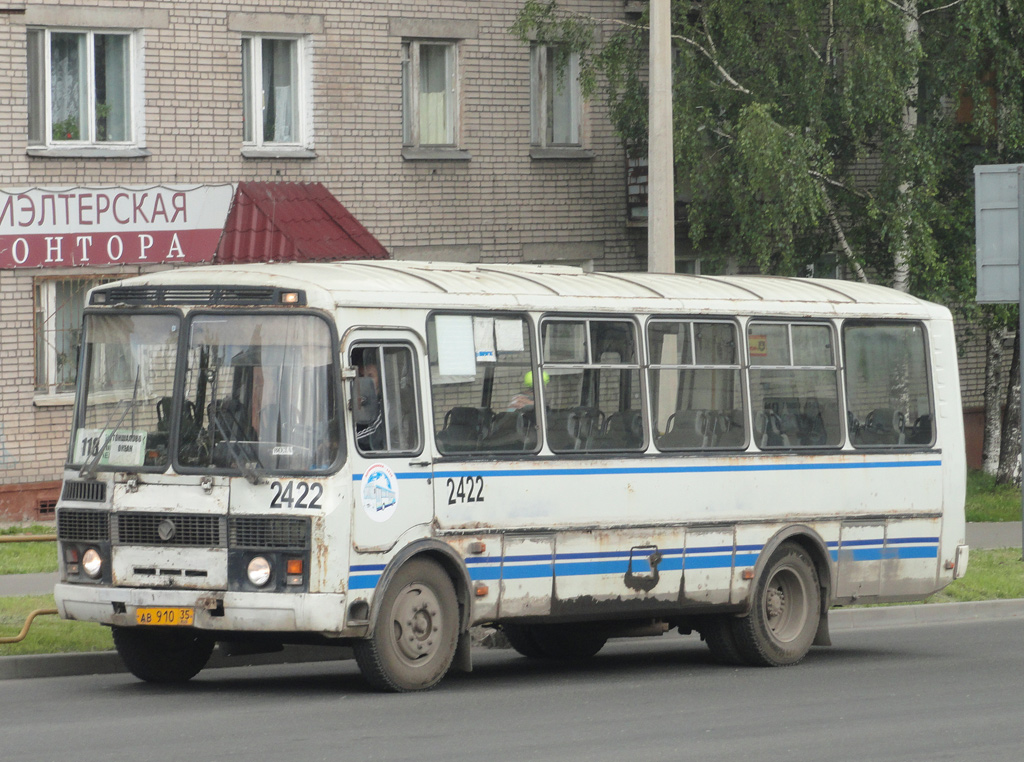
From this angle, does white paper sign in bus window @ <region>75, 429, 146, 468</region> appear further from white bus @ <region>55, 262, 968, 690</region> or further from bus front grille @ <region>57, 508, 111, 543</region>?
bus front grille @ <region>57, 508, 111, 543</region>

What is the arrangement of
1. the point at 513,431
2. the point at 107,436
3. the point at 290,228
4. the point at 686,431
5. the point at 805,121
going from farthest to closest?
the point at 805,121 < the point at 290,228 < the point at 686,431 < the point at 513,431 < the point at 107,436

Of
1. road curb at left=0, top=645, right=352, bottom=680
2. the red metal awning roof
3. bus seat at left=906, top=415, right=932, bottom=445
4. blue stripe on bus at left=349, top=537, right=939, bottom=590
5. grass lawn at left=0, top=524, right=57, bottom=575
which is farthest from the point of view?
the red metal awning roof

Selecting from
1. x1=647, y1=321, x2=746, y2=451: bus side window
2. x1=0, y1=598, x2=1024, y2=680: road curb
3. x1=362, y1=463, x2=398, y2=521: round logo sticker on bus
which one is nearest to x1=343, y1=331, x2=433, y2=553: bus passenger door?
x1=362, y1=463, x2=398, y2=521: round logo sticker on bus

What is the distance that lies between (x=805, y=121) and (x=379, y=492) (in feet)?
45.7

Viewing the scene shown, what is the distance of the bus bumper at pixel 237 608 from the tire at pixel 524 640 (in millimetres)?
3445

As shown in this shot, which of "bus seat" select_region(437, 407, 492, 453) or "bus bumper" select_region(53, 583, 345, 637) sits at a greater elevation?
"bus seat" select_region(437, 407, 492, 453)

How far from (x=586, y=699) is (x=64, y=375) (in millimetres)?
12442

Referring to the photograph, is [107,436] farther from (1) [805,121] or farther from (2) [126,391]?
(1) [805,121]

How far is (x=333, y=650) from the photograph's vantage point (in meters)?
13.6

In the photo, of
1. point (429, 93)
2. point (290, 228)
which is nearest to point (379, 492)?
point (290, 228)

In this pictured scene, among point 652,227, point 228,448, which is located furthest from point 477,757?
point 652,227

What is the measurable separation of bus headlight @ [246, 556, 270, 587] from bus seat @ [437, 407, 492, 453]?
134 cm

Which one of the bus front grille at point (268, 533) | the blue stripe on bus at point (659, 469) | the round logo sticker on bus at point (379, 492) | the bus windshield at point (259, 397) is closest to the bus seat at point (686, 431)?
the blue stripe on bus at point (659, 469)

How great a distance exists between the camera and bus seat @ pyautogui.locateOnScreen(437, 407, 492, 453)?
37.1 feet
